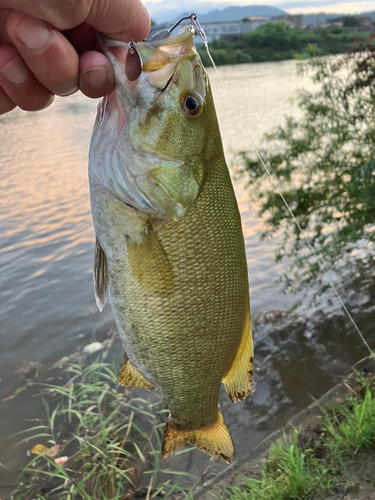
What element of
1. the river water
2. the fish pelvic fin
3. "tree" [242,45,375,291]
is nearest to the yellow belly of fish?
the fish pelvic fin

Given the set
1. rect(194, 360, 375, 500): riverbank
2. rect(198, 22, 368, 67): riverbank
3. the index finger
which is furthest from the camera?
rect(198, 22, 368, 67): riverbank

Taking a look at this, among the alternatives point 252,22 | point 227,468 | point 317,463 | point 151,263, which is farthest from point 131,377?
point 252,22

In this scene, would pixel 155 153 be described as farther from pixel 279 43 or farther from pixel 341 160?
pixel 279 43

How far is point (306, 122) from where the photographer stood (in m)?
4.76

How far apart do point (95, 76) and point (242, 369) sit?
113cm

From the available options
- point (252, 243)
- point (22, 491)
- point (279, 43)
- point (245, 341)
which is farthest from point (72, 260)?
point (279, 43)

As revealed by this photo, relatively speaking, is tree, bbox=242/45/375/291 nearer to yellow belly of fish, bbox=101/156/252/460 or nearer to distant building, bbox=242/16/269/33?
yellow belly of fish, bbox=101/156/252/460

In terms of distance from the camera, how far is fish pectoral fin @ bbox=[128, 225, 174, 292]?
1318 millimetres

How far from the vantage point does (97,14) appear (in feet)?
3.89

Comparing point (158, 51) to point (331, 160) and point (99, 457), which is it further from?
point (331, 160)

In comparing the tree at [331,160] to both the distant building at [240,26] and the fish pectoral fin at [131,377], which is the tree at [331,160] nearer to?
the fish pectoral fin at [131,377]

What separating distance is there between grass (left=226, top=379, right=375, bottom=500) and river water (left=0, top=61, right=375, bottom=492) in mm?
740

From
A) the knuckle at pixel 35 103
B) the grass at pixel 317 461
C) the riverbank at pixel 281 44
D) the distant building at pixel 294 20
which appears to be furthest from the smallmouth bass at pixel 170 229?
the distant building at pixel 294 20

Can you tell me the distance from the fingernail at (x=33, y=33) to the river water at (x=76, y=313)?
10.8 ft
